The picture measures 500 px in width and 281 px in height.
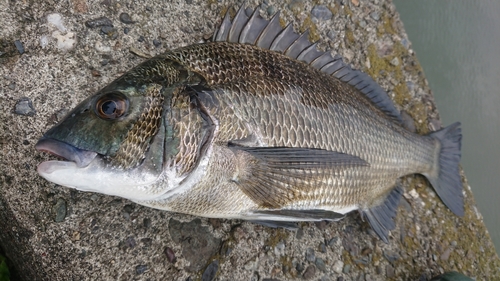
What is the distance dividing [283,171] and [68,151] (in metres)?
0.78

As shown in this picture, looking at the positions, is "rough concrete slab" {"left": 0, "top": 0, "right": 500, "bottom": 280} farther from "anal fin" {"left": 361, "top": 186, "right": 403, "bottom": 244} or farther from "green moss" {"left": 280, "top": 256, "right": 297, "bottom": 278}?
"anal fin" {"left": 361, "top": 186, "right": 403, "bottom": 244}

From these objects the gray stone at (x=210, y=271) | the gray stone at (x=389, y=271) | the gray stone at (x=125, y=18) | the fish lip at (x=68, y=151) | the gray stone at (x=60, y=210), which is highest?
the gray stone at (x=125, y=18)

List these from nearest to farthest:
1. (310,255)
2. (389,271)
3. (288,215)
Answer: (288,215) < (310,255) < (389,271)

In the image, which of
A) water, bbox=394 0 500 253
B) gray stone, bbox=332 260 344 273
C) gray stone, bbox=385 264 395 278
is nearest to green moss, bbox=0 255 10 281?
gray stone, bbox=332 260 344 273

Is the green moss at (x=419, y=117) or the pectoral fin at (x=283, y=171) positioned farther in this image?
the green moss at (x=419, y=117)

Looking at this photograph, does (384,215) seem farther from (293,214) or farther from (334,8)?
(334,8)

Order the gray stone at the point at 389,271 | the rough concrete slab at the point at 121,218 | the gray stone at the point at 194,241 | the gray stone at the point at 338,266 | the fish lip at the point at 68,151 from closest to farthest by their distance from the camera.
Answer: the fish lip at the point at 68,151 → the rough concrete slab at the point at 121,218 → the gray stone at the point at 194,241 → the gray stone at the point at 338,266 → the gray stone at the point at 389,271

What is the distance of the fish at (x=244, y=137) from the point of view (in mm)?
1210

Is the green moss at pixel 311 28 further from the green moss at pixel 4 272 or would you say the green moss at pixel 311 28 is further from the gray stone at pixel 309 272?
the green moss at pixel 4 272

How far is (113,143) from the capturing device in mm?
1193

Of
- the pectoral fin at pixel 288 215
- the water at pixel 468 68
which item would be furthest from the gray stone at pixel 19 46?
the water at pixel 468 68

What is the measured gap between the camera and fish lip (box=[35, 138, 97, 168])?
116 centimetres

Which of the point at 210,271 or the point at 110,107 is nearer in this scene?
the point at 110,107

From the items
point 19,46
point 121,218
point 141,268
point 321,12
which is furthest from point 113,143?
point 321,12
